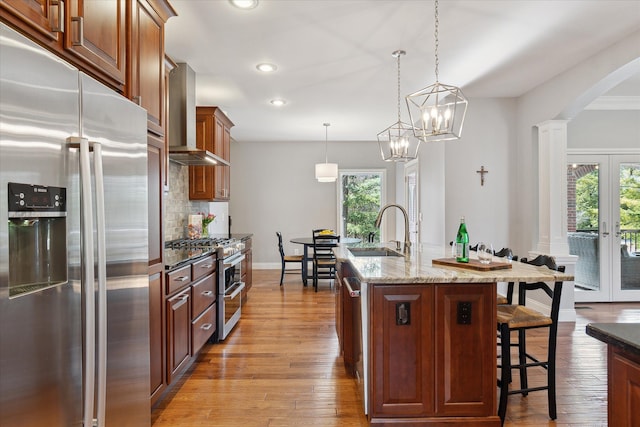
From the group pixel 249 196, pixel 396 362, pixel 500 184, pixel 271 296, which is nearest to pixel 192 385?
pixel 396 362

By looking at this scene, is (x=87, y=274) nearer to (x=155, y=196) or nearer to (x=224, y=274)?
(x=155, y=196)

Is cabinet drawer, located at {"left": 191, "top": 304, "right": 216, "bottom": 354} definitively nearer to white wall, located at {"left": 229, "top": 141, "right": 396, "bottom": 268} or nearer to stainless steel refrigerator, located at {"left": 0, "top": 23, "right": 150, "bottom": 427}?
stainless steel refrigerator, located at {"left": 0, "top": 23, "right": 150, "bottom": 427}

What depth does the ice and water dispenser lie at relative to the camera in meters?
1.03

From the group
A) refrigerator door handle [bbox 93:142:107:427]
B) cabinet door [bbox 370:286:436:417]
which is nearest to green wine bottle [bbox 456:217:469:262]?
cabinet door [bbox 370:286:436:417]

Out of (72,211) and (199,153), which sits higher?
(199,153)

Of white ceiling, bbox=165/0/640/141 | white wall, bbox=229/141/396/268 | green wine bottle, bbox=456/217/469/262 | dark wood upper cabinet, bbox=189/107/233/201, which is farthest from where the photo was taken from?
white wall, bbox=229/141/396/268

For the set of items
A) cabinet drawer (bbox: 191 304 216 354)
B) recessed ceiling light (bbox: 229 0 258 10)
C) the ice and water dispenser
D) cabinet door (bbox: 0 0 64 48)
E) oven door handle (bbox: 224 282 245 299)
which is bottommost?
cabinet drawer (bbox: 191 304 216 354)

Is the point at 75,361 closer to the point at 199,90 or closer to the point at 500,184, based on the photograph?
the point at 199,90

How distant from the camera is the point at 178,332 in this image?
255cm

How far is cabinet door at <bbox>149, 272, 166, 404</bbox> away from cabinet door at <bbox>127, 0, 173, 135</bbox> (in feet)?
3.02

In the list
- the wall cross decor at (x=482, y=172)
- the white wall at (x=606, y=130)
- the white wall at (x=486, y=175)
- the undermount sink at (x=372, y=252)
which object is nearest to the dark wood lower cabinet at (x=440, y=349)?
the undermount sink at (x=372, y=252)

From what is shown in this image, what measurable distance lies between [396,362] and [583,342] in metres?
2.52

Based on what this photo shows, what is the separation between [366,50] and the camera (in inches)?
133

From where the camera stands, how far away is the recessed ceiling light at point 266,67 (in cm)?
372
